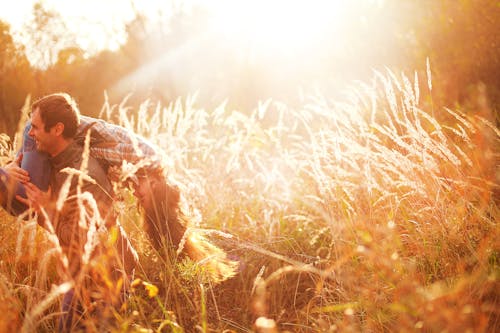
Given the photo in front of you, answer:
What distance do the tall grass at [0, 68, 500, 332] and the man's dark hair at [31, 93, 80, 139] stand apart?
1.01 feet

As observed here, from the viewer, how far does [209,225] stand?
375cm

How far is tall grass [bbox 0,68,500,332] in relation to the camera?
6.15 ft

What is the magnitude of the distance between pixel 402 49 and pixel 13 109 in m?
9.63

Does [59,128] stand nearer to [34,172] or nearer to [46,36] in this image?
[34,172]

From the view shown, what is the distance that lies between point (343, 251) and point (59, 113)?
1.94 meters

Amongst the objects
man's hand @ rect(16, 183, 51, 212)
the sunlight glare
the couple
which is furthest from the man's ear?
the sunlight glare

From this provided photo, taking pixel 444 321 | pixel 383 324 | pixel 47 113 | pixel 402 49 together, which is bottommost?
pixel 383 324

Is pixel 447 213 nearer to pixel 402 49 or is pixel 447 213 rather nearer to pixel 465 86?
pixel 465 86

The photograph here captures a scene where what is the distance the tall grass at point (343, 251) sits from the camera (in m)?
1.87

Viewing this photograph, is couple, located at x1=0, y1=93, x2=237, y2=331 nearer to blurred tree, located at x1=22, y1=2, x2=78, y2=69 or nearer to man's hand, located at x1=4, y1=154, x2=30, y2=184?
man's hand, located at x1=4, y1=154, x2=30, y2=184

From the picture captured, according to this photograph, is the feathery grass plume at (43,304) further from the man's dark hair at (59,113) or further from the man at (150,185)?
the man's dark hair at (59,113)

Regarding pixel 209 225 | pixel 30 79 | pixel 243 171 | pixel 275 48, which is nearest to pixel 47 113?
pixel 209 225

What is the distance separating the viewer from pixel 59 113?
2.85m

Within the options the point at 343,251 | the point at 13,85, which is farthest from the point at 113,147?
the point at 13,85
